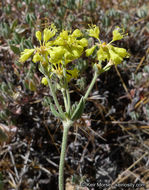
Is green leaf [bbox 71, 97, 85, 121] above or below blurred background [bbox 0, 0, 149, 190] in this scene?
above

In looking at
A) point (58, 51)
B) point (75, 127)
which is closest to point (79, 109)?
point (58, 51)

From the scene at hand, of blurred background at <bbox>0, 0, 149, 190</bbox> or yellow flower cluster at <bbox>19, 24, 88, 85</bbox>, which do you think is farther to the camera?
blurred background at <bbox>0, 0, 149, 190</bbox>

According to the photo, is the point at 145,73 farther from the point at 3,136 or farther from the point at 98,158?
the point at 3,136

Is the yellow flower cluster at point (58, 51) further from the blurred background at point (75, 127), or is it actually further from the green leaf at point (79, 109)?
the blurred background at point (75, 127)

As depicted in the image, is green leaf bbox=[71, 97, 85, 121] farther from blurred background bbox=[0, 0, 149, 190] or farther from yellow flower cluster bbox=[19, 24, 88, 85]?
blurred background bbox=[0, 0, 149, 190]

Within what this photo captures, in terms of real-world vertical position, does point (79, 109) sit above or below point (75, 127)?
above

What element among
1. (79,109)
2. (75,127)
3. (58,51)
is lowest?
(75,127)

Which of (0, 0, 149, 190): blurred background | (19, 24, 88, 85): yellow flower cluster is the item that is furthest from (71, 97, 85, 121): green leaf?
(0, 0, 149, 190): blurred background

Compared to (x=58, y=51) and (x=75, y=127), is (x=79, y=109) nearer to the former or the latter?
(x=58, y=51)

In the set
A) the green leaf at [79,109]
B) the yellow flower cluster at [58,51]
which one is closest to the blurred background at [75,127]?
the yellow flower cluster at [58,51]
